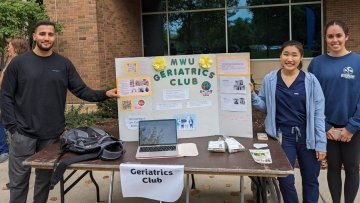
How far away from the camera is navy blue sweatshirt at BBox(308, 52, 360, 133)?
139 inches

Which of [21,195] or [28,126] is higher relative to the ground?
[28,126]

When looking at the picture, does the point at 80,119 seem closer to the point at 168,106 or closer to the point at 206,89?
the point at 168,106

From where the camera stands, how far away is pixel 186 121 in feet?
13.2

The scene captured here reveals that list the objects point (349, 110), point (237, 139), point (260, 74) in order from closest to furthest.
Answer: point (349, 110)
point (237, 139)
point (260, 74)

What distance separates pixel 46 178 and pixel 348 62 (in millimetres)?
2893

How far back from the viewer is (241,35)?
1511 centimetres

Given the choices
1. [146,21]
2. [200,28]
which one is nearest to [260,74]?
[200,28]

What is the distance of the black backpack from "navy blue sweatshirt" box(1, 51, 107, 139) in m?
0.26

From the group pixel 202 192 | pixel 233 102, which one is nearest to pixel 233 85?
pixel 233 102

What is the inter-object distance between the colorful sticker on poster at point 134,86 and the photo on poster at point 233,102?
2.37 ft

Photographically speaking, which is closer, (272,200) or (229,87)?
(272,200)

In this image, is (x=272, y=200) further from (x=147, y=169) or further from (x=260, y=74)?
(x=260, y=74)

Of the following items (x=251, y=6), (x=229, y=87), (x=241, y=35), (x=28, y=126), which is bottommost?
(x=28, y=126)

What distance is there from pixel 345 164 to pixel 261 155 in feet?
3.41
